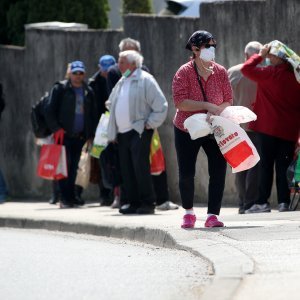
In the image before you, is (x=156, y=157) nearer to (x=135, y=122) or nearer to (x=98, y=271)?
(x=135, y=122)

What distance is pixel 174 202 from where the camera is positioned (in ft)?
55.0

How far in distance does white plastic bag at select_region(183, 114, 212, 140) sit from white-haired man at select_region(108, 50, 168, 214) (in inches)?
126

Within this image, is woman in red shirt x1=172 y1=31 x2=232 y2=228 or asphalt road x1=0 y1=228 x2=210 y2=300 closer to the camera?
asphalt road x1=0 y1=228 x2=210 y2=300

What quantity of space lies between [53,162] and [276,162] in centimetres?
415

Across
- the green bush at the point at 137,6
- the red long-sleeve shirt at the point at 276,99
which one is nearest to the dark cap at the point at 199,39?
the red long-sleeve shirt at the point at 276,99

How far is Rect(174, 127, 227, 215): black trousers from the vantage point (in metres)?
11.8

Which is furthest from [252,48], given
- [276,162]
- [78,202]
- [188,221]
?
[78,202]

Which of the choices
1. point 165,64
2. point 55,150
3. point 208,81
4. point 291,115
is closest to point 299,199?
point 291,115

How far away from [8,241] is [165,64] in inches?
182

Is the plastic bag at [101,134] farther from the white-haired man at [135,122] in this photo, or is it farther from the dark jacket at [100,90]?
the white-haired man at [135,122]

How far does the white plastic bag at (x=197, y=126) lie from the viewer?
11.4m

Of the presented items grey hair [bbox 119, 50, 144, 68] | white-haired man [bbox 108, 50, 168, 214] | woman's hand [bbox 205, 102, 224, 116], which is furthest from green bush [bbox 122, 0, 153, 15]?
woman's hand [bbox 205, 102, 224, 116]

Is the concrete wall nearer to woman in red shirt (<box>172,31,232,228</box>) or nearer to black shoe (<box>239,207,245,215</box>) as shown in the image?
black shoe (<box>239,207,245,215</box>)

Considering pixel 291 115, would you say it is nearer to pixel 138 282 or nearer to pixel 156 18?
pixel 156 18
